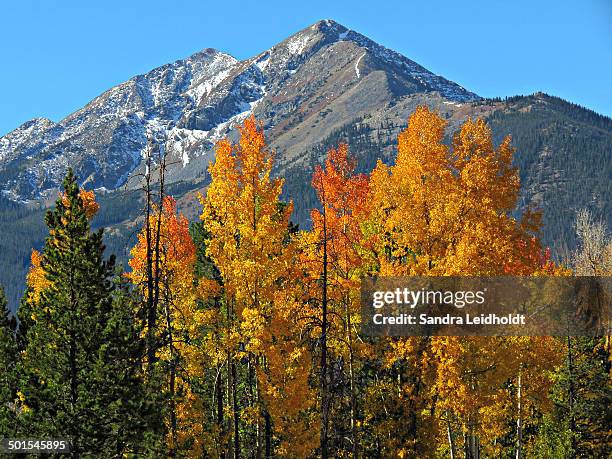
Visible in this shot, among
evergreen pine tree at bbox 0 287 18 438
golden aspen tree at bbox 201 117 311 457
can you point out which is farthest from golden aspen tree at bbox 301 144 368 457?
evergreen pine tree at bbox 0 287 18 438

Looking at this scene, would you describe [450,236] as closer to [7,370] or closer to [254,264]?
[254,264]

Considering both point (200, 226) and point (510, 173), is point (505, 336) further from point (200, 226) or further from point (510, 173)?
point (200, 226)

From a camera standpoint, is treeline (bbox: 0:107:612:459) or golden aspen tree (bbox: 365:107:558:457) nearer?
treeline (bbox: 0:107:612:459)

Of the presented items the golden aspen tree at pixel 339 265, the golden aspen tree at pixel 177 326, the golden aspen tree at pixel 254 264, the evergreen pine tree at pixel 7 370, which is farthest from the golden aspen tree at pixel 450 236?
the evergreen pine tree at pixel 7 370

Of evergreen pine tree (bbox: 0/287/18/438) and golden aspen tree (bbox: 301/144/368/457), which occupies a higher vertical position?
golden aspen tree (bbox: 301/144/368/457)

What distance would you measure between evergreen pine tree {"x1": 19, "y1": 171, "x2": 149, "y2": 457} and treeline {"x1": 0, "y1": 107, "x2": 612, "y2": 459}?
66mm

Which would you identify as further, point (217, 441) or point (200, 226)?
point (200, 226)

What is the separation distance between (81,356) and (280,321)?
A: 6926mm

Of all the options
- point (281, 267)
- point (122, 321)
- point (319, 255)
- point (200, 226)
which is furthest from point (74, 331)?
point (200, 226)

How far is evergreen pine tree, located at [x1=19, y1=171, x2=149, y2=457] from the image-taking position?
2698 centimetres

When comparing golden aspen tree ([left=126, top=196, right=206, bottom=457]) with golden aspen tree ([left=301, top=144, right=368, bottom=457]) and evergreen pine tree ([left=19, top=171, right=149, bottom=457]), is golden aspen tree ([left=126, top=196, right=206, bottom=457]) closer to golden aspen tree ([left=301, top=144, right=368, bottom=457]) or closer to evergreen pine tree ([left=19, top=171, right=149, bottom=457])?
evergreen pine tree ([left=19, top=171, right=149, bottom=457])

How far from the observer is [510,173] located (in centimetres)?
3416

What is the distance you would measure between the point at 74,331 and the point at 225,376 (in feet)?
39.4

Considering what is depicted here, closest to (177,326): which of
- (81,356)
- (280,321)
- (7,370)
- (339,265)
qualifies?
(280,321)
